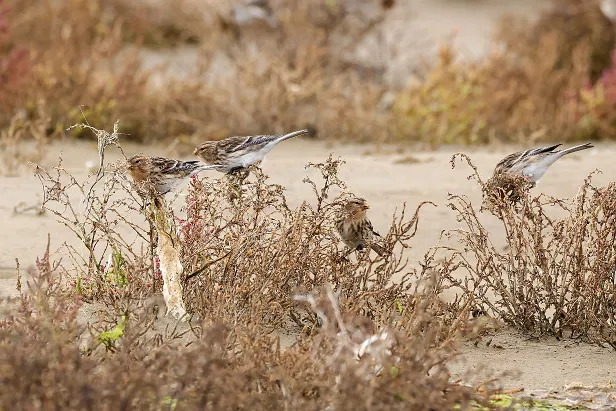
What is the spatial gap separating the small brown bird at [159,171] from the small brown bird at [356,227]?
79 cm

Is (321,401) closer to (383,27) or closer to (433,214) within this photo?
(433,214)

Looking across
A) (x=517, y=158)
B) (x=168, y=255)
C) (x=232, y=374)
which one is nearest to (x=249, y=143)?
(x=168, y=255)

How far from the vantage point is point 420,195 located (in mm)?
7730

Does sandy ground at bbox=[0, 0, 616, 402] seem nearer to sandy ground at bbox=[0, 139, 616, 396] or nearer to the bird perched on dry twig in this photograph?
sandy ground at bbox=[0, 139, 616, 396]

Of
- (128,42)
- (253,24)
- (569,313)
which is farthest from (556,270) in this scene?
(128,42)

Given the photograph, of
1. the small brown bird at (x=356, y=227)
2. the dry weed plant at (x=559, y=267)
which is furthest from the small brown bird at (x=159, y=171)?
the dry weed plant at (x=559, y=267)

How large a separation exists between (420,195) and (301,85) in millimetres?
3532

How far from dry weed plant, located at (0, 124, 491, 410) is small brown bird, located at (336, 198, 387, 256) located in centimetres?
7

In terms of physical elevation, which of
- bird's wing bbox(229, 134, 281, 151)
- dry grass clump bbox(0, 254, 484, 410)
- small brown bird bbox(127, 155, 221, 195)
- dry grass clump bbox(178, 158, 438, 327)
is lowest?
dry grass clump bbox(0, 254, 484, 410)

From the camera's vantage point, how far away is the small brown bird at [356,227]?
5.03m

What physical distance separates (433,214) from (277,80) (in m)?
3.90

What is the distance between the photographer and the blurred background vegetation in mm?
10469

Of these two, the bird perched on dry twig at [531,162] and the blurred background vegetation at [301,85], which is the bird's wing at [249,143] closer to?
the bird perched on dry twig at [531,162]

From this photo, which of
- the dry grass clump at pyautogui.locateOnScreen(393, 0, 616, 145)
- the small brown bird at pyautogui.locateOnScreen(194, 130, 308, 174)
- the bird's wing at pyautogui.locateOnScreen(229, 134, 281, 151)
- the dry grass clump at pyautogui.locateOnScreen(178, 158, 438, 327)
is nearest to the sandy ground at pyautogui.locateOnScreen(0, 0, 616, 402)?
the dry grass clump at pyautogui.locateOnScreen(393, 0, 616, 145)
